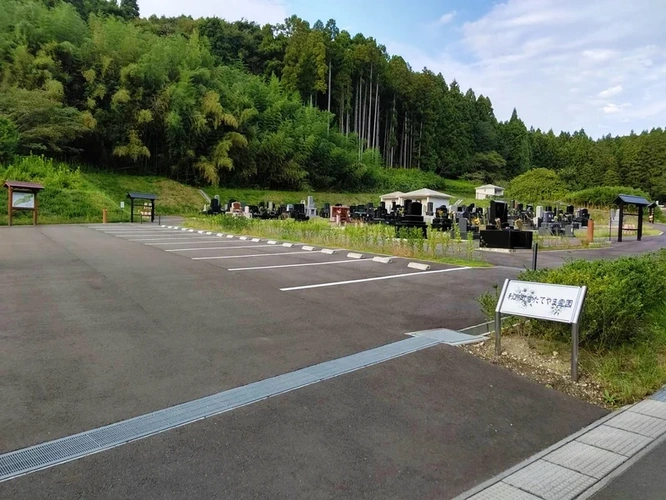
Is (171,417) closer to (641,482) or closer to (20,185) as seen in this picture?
(641,482)

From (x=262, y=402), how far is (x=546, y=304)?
7.29 ft

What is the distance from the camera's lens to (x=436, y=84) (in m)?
60.1

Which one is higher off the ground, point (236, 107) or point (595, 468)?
point (236, 107)

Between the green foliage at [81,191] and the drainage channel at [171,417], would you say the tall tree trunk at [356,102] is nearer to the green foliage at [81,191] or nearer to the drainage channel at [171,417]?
the green foliage at [81,191]

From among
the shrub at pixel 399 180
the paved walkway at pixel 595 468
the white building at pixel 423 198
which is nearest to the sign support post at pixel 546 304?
the paved walkway at pixel 595 468

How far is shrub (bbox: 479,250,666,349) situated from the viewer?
145 inches

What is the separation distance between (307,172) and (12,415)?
37621mm

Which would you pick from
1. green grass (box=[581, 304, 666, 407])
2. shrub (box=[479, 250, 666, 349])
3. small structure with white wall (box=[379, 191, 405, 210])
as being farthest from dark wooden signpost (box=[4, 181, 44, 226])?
green grass (box=[581, 304, 666, 407])

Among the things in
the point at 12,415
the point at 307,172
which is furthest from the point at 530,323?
the point at 307,172

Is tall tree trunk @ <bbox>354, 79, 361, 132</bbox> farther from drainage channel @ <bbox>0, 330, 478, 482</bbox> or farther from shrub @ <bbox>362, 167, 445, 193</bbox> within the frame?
drainage channel @ <bbox>0, 330, 478, 482</bbox>

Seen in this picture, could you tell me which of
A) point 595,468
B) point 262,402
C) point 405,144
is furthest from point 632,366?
point 405,144

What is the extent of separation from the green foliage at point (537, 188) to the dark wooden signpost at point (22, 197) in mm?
36438

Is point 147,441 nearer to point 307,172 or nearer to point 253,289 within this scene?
point 253,289

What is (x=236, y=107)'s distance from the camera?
35156 mm
